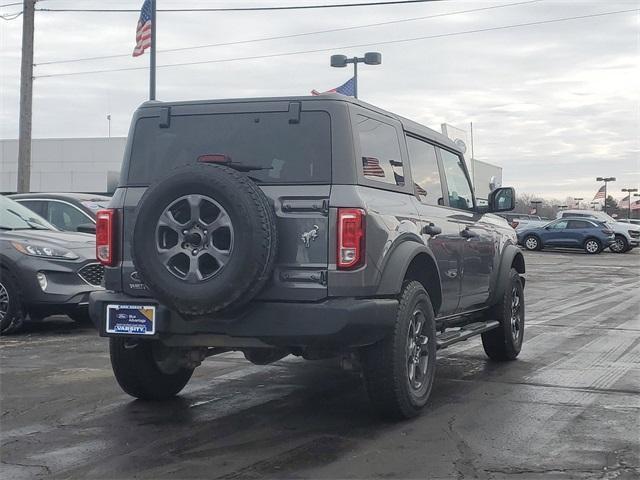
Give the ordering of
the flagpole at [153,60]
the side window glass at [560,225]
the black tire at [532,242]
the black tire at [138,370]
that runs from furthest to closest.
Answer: the black tire at [532,242] → the side window glass at [560,225] → the flagpole at [153,60] → the black tire at [138,370]

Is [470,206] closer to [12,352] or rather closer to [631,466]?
[631,466]

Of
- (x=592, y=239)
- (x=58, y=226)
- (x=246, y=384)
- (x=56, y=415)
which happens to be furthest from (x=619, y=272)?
(x=56, y=415)

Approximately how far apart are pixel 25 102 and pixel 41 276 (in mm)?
10694

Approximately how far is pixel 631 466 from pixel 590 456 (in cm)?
25

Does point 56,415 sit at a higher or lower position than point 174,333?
lower

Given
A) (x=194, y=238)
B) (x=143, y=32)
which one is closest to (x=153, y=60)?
(x=143, y=32)

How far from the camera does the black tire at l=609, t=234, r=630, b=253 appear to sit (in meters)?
35.8

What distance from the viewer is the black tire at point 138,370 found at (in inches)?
235

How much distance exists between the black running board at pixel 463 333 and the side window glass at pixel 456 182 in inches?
41.6

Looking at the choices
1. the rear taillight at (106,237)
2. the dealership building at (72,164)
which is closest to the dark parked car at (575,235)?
the dealership building at (72,164)

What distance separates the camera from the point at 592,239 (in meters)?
35.3

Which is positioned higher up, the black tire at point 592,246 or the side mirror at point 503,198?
the side mirror at point 503,198

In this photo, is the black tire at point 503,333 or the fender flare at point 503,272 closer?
the fender flare at point 503,272

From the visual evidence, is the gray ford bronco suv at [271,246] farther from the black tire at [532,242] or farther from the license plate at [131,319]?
the black tire at [532,242]
